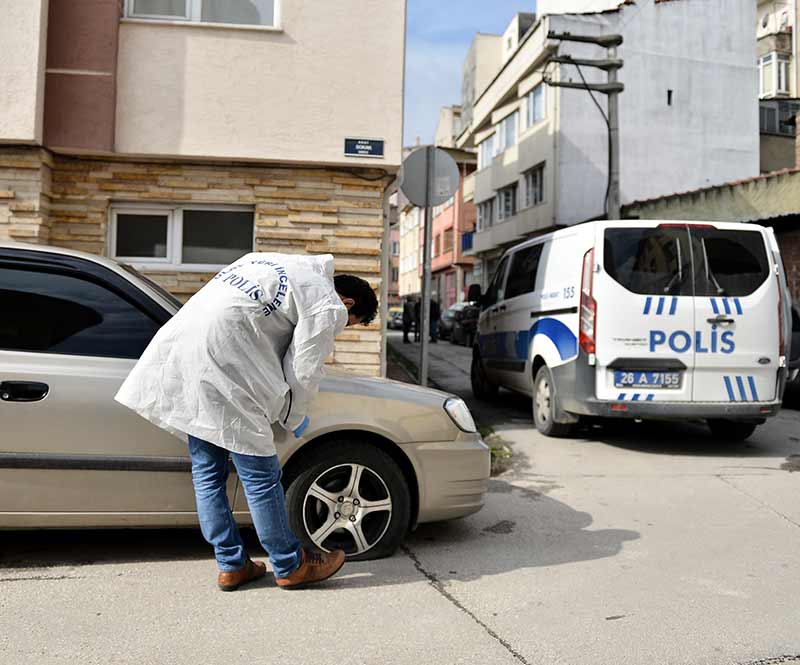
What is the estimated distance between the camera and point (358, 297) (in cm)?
384

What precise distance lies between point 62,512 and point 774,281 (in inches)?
251

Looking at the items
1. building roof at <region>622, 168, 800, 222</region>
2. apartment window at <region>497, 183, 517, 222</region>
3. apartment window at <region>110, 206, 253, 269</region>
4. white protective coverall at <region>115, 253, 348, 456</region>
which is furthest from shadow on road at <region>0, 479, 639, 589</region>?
apartment window at <region>497, 183, 517, 222</region>

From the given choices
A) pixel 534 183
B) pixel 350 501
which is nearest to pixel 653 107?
pixel 534 183

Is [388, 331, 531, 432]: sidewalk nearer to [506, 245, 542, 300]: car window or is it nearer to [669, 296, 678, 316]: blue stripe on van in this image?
[506, 245, 542, 300]: car window

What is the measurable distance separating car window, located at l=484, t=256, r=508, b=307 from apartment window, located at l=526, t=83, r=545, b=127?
1994 cm

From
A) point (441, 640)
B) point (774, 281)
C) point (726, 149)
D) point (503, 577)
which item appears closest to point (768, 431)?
point (774, 281)

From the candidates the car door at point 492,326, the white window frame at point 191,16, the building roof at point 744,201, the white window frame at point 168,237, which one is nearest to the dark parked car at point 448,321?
the building roof at point 744,201

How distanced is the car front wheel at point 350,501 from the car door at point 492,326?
19.6ft

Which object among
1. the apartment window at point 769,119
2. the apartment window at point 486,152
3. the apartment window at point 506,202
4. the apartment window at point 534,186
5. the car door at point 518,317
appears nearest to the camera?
A: the car door at point 518,317

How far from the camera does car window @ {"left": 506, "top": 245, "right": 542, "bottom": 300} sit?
9109 mm

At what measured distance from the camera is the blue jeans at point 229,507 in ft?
11.8

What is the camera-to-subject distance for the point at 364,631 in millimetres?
3361

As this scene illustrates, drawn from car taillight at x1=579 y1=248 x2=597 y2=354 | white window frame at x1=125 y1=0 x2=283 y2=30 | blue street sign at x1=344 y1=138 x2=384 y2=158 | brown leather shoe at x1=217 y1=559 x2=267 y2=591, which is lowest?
brown leather shoe at x1=217 y1=559 x2=267 y2=591

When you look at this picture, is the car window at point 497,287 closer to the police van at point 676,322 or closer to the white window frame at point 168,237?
the police van at point 676,322
